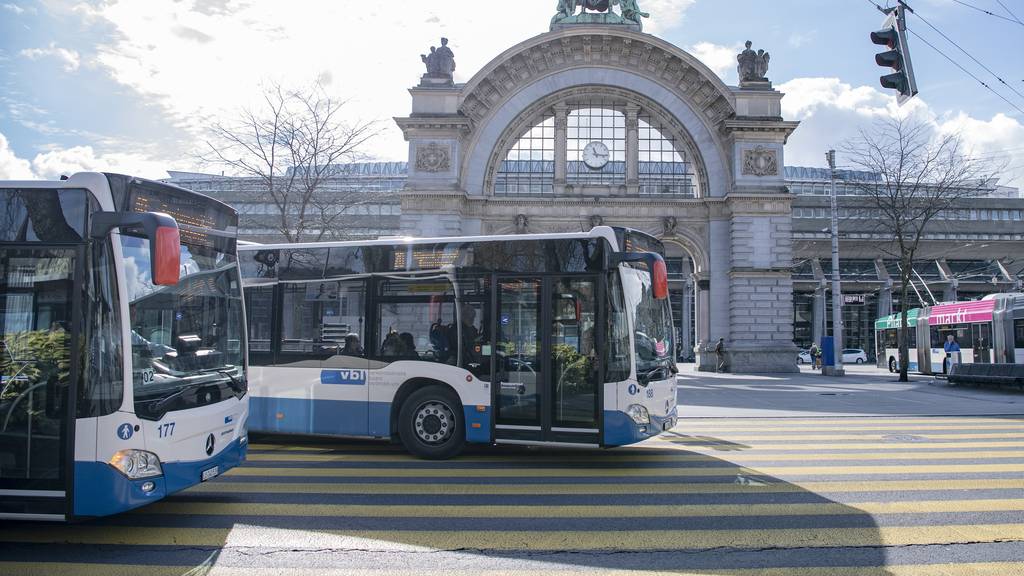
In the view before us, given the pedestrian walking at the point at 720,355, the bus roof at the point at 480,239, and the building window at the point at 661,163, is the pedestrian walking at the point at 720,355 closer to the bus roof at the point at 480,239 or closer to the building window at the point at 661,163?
the building window at the point at 661,163

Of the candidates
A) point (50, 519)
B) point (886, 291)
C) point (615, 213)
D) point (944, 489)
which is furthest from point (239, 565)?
point (886, 291)

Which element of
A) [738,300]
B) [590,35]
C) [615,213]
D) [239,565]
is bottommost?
[239,565]

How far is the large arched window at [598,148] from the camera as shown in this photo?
117 feet

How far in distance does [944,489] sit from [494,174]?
29.0 meters

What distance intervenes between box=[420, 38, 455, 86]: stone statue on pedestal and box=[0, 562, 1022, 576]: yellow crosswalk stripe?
105 feet

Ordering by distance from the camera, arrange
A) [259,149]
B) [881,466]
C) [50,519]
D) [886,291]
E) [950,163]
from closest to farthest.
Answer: [50,519] → [881,466] → [259,149] → [950,163] → [886,291]

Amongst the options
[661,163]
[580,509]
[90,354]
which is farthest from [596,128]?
[90,354]

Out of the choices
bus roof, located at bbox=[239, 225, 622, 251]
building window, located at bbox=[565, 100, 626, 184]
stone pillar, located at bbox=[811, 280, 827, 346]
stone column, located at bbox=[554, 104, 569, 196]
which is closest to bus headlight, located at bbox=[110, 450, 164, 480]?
bus roof, located at bbox=[239, 225, 622, 251]

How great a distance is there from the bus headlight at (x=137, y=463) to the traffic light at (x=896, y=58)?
9.99m

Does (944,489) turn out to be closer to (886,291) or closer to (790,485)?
(790,485)

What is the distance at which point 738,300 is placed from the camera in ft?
112

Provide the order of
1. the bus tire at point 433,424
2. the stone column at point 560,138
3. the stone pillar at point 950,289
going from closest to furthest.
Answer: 1. the bus tire at point 433,424
2. the stone column at point 560,138
3. the stone pillar at point 950,289

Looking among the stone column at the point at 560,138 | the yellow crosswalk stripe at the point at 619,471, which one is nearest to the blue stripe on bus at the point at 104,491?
the yellow crosswalk stripe at the point at 619,471

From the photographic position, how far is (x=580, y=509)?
7.15 metres
